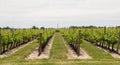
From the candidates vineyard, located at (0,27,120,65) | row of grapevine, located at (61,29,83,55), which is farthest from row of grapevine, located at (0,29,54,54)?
row of grapevine, located at (61,29,83,55)

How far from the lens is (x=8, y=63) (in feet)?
52.7

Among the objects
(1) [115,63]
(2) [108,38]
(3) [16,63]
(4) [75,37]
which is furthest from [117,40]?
(3) [16,63]

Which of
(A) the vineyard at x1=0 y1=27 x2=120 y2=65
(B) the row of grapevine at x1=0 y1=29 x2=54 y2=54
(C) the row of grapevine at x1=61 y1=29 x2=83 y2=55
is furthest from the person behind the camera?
(B) the row of grapevine at x1=0 y1=29 x2=54 y2=54

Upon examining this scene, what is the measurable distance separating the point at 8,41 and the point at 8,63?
7.86 m

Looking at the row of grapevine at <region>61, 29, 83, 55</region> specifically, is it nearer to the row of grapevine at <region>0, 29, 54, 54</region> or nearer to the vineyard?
the vineyard

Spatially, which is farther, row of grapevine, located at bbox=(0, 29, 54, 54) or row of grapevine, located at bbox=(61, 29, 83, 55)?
row of grapevine, located at bbox=(0, 29, 54, 54)

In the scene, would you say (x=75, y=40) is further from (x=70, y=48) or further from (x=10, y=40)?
(x=10, y=40)

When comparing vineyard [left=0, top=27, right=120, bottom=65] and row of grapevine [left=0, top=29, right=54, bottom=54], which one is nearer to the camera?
vineyard [left=0, top=27, right=120, bottom=65]

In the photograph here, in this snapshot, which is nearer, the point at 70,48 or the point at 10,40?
the point at 10,40

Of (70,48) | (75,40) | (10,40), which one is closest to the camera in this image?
(75,40)

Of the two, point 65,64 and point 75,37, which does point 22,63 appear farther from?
point 75,37

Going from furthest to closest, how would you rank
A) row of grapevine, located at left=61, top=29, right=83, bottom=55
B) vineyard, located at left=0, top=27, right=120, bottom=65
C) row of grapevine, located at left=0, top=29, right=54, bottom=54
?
1. row of grapevine, located at left=0, top=29, right=54, bottom=54
2. row of grapevine, located at left=61, top=29, right=83, bottom=55
3. vineyard, located at left=0, top=27, right=120, bottom=65

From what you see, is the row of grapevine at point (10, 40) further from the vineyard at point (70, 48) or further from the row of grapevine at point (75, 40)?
the row of grapevine at point (75, 40)

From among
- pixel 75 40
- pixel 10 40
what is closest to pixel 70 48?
pixel 75 40
